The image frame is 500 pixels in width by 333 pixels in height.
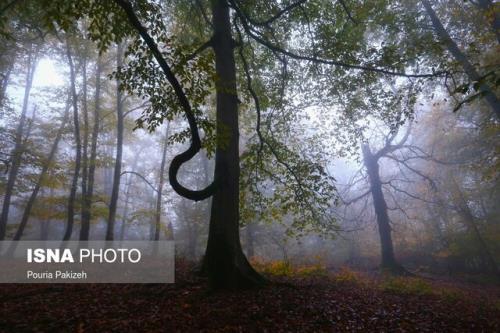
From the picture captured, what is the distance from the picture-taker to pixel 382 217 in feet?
54.8

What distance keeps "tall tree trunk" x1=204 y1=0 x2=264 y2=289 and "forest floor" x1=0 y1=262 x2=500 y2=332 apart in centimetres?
42

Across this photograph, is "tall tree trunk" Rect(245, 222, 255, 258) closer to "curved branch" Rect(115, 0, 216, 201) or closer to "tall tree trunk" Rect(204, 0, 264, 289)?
"tall tree trunk" Rect(204, 0, 264, 289)

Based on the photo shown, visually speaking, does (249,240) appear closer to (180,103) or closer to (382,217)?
(382,217)

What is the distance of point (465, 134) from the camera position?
53.4 ft

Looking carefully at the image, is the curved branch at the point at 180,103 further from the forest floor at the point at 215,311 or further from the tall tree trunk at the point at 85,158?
the tall tree trunk at the point at 85,158

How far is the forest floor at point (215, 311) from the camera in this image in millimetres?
4699

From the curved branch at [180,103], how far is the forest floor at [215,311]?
2.27 meters

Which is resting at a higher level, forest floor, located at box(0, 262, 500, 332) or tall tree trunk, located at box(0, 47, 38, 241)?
tall tree trunk, located at box(0, 47, 38, 241)

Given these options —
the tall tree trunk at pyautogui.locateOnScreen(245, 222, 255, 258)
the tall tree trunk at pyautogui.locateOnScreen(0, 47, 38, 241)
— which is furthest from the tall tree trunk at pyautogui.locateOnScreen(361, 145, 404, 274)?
the tall tree trunk at pyautogui.locateOnScreen(0, 47, 38, 241)

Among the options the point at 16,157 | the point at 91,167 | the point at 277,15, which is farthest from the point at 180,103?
the point at 16,157

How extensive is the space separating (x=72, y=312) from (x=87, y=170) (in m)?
11.1

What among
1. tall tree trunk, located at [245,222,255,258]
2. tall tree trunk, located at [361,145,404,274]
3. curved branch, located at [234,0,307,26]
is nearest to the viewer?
curved branch, located at [234,0,307,26]

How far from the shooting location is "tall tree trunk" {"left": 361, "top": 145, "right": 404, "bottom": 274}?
15927mm

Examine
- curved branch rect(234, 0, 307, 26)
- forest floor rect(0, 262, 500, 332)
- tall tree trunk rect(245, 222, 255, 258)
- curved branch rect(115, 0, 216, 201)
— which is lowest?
forest floor rect(0, 262, 500, 332)
